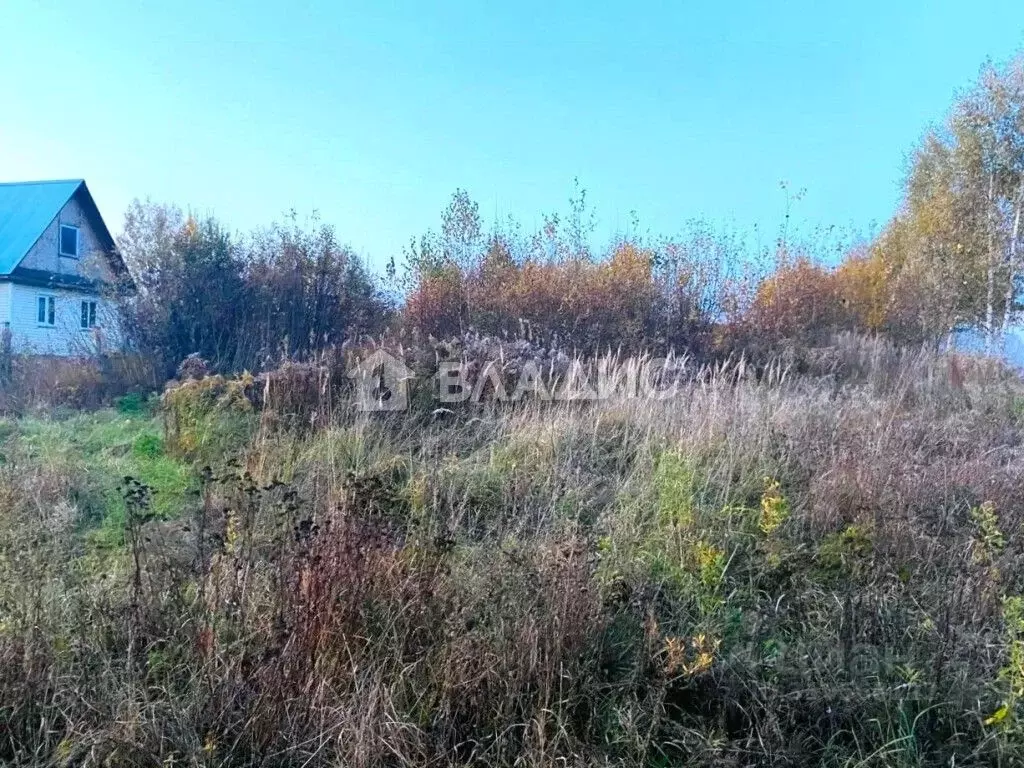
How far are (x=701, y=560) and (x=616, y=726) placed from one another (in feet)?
3.20

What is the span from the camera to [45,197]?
20.4 metres

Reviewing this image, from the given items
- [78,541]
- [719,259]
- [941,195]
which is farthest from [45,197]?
[941,195]

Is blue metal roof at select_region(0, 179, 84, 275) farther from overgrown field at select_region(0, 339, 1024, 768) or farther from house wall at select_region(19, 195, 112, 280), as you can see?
overgrown field at select_region(0, 339, 1024, 768)

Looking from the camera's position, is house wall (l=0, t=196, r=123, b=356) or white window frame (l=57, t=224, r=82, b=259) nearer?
house wall (l=0, t=196, r=123, b=356)

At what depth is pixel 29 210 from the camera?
2020 cm

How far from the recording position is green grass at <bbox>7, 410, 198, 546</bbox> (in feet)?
11.6

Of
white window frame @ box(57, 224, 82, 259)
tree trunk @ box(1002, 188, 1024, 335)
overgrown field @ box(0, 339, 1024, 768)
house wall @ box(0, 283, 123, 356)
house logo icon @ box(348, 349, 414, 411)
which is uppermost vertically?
white window frame @ box(57, 224, 82, 259)

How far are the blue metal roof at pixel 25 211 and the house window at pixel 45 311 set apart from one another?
1.47m

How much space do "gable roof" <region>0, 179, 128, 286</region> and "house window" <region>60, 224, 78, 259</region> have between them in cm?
73

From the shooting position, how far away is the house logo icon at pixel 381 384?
5.06 m

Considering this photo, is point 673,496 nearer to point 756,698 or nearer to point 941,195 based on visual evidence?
point 756,698

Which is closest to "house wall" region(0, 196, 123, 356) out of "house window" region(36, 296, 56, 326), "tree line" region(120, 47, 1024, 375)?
"house window" region(36, 296, 56, 326)

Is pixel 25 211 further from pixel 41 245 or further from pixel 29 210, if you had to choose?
pixel 41 245

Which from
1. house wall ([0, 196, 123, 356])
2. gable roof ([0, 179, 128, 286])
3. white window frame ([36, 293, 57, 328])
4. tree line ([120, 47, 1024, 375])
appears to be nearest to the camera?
tree line ([120, 47, 1024, 375])
